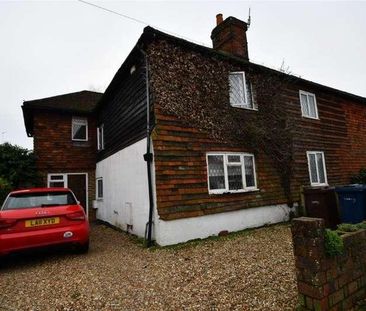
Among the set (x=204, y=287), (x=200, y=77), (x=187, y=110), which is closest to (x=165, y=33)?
(x=200, y=77)

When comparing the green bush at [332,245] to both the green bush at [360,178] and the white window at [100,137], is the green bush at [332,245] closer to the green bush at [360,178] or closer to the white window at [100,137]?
the white window at [100,137]

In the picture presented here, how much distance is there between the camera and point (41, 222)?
555 centimetres

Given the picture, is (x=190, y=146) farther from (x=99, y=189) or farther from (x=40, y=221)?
(x=99, y=189)

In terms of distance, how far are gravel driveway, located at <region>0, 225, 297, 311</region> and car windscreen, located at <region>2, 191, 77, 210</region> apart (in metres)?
1.27

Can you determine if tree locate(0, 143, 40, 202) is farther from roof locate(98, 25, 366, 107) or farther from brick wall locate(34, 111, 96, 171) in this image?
roof locate(98, 25, 366, 107)

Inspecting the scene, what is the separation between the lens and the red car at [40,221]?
209 inches

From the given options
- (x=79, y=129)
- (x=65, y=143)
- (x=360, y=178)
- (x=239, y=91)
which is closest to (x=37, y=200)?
(x=239, y=91)

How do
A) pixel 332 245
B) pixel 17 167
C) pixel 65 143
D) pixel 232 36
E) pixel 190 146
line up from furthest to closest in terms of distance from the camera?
pixel 65 143 → pixel 232 36 → pixel 17 167 → pixel 190 146 → pixel 332 245

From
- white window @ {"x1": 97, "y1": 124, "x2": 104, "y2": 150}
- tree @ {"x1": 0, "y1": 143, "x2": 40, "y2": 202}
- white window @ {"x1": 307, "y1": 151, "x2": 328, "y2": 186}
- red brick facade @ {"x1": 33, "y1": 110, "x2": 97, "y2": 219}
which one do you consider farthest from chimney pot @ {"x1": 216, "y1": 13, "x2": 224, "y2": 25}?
tree @ {"x1": 0, "y1": 143, "x2": 40, "y2": 202}

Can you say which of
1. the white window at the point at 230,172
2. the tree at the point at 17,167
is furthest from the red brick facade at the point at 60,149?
the white window at the point at 230,172

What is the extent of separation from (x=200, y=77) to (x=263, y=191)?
429 centimetres

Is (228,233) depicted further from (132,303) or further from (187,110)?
(132,303)

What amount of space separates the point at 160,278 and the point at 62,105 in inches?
450

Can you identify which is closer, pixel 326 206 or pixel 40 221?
pixel 40 221
